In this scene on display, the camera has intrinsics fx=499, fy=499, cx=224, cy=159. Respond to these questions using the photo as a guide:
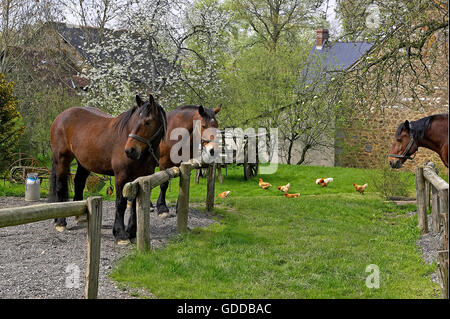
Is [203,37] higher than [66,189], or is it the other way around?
[203,37]

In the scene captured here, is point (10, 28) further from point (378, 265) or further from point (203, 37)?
point (378, 265)

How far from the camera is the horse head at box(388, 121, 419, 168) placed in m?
7.68

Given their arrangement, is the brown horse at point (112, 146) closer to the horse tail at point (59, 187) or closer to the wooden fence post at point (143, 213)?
the horse tail at point (59, 187)

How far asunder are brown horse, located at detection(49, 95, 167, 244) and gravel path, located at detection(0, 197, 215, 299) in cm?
43

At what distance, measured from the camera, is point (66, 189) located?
8102 millimetres

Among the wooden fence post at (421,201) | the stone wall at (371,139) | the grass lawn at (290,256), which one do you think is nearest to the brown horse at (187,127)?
the grass lawn at (290,256)

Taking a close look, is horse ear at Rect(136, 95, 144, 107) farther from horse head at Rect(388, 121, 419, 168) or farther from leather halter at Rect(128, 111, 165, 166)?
horse head at Rect(388, 121, 419, 168)

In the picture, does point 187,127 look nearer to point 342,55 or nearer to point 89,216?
point 89,216

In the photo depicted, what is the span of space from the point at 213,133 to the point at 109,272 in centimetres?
313

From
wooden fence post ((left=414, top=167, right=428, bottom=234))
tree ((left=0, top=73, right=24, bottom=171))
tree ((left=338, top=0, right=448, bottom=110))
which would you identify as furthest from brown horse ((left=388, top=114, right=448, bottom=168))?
tree ((left=0, top=73, right=24, bottom=171))

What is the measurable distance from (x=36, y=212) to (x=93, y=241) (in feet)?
1.93
